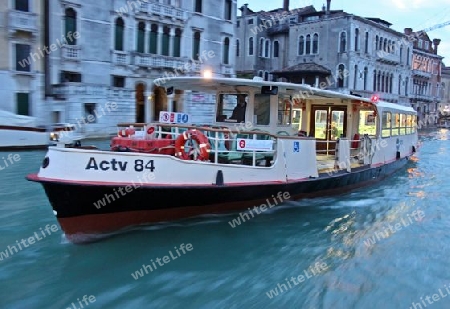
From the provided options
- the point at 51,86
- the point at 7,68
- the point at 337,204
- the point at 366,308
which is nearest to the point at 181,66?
the point at 51,86

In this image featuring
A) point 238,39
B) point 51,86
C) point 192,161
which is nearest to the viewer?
point 192,161

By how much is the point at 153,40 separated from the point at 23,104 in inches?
359

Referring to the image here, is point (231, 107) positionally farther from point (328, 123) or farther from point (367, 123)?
point (367, 123)

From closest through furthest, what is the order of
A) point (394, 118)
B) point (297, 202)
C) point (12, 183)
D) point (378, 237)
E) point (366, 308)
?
point (366, 308) → point (378, 237) → point (297, 202) → point (12, 183) → point (394, 118)

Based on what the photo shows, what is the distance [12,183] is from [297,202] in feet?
23.8

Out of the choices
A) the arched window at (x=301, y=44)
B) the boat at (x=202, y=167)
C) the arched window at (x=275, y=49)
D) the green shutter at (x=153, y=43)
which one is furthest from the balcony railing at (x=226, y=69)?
the boat at (x=202, y=167)

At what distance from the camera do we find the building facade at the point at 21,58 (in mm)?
20672

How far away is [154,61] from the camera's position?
89.5 ft

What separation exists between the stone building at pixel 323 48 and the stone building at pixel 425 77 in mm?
8938

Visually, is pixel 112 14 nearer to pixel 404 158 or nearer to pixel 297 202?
pixel 404 158

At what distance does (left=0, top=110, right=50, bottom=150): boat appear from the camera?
1766 centimetres

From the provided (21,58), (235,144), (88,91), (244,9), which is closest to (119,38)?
(88,91)

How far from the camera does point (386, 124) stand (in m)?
13.3

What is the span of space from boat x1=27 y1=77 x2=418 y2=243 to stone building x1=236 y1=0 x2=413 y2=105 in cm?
2803
